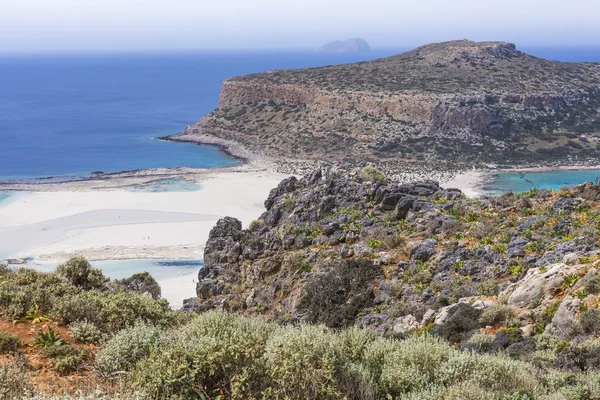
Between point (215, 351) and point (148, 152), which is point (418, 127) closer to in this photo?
point (148, 152)

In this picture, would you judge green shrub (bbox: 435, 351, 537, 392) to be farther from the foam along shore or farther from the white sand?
the white sand

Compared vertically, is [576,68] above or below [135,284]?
above

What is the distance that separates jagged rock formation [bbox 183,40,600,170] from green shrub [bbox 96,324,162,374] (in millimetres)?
59907

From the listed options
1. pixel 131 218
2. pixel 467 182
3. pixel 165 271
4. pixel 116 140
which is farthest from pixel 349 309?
pixel 116 140

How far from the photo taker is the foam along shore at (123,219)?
37969 millimetres

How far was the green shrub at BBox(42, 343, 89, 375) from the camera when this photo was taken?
745 cm

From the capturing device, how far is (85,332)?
344 inches

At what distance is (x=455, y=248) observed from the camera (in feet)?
57.2

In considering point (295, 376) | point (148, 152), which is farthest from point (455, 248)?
point (148, 152)

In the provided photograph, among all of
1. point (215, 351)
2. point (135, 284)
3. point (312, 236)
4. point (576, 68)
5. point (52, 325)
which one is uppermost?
point (576, 68)

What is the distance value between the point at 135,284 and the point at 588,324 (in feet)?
61.1

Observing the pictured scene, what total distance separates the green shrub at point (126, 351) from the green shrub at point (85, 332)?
4.86ft

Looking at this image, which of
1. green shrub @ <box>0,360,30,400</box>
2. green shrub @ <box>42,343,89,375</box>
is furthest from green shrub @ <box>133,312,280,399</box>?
green shrub @ <box>42,343,89,375</box>

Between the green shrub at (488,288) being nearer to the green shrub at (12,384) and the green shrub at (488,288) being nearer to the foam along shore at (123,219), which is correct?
the green shrub at (12,384)
